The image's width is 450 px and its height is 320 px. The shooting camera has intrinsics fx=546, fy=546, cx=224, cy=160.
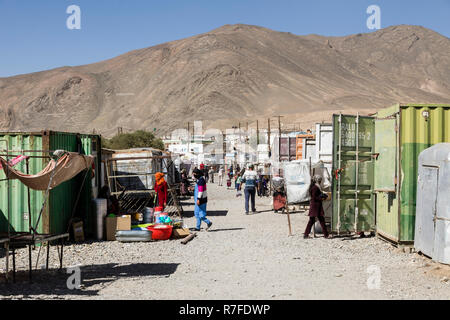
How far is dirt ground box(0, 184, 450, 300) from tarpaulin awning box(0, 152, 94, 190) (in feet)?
5.09

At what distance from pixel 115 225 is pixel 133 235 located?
648 millimetres

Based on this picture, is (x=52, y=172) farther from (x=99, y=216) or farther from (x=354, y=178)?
(x=354, y=178)

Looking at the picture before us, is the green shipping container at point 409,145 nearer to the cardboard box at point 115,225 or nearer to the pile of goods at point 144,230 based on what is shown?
the pile of goods at point 144,230

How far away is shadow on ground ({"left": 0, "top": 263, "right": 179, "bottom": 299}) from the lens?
782cm

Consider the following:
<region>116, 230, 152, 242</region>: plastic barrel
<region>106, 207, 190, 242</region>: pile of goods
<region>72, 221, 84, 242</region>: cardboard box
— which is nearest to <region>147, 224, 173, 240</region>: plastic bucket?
<region>106, 207, 190, 242</region>: pile of goods

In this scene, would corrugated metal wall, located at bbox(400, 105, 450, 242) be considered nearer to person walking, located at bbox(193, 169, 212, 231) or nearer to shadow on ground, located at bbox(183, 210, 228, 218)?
person walking, located at bbox(193, 169, 212, 231)

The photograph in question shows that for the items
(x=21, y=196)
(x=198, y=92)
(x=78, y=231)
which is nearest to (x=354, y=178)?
(x=78, y=231)

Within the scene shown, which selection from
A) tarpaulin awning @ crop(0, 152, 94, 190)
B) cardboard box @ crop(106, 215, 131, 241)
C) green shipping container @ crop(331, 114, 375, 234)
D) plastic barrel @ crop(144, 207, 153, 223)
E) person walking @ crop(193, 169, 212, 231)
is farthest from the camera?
plastic barrel @ crop(144, 207, 153, 223)

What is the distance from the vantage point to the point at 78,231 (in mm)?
13094

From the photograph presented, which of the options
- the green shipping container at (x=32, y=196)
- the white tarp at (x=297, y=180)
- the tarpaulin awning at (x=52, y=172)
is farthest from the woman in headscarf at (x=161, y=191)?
the tarpaulin awning at (x=52, y=172)

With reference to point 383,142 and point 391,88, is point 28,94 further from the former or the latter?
point 383,142

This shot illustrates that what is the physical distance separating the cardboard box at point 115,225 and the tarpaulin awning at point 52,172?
4047 mm

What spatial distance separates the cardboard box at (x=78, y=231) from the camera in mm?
12984
